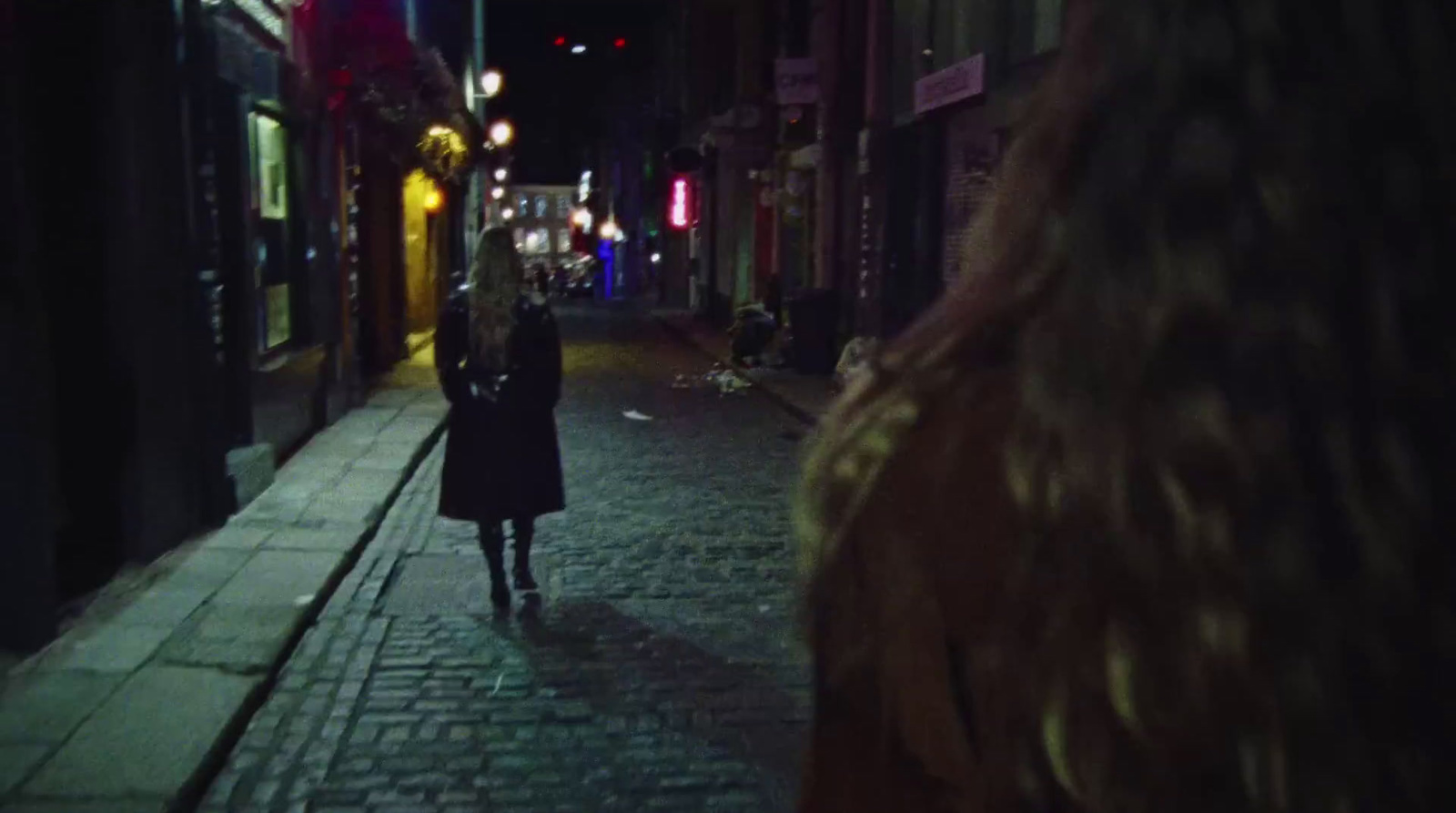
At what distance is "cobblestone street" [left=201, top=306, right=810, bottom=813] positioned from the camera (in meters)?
4.48

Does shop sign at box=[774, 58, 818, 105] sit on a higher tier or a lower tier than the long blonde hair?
higher

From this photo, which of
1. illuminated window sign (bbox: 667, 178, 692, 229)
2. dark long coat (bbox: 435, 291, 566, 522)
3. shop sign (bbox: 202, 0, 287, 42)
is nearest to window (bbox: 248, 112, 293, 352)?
shop sign (bbox: 202, 0, 287, 42)

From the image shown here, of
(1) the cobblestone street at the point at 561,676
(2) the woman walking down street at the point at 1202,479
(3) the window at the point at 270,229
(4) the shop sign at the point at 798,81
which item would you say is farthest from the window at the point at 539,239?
(2) the woman walking down street at the point at 1202,479

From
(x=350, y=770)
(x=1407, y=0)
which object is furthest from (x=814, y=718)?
(x=350, y=770)

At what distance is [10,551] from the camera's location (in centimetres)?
543

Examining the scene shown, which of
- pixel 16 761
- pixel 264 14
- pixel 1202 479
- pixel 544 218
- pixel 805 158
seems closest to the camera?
pixel 1202 479

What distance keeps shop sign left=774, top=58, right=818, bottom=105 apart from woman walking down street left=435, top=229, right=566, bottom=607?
13.9 metres

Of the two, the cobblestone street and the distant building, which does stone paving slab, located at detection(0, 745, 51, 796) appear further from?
the distant building

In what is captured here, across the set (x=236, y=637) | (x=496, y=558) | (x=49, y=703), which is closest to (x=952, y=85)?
(x=496, y=558)

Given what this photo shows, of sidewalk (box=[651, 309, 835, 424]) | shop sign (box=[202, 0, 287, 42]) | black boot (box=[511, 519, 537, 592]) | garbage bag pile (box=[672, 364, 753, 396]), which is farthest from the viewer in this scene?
garbage bag pile (box=[672, 364, 753, 396])

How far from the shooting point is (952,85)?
47.6 ft

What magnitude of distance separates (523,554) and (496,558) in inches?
10.8

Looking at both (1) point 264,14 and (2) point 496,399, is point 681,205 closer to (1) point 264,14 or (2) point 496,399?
(1) point 264,14

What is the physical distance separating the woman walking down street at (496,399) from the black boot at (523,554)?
0.13 metres
